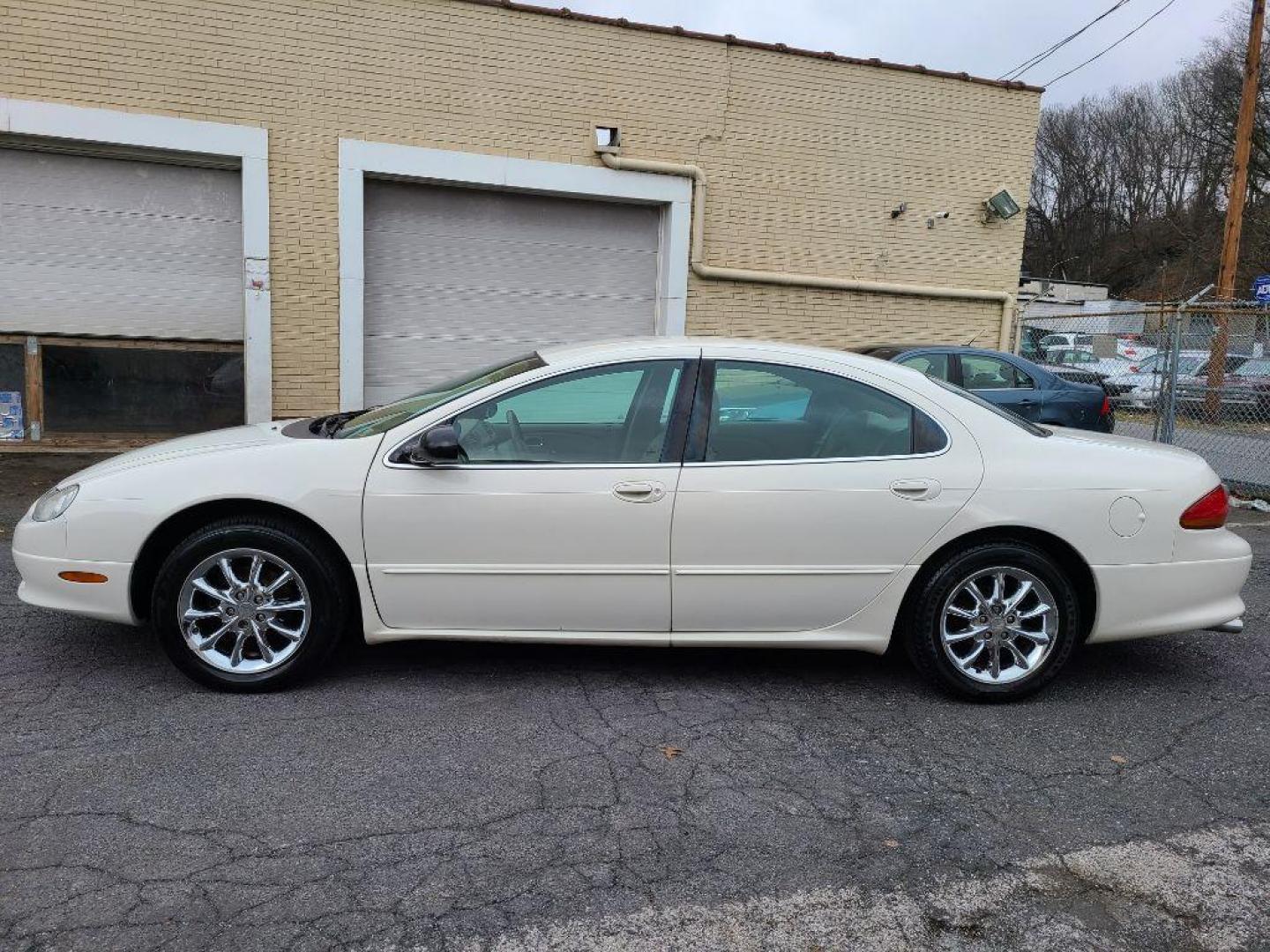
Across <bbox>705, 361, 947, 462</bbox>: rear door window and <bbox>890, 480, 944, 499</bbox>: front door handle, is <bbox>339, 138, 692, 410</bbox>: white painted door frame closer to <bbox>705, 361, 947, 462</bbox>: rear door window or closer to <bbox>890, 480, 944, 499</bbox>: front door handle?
<bbox>705, 361, 947, 462</bbox>: rear door window

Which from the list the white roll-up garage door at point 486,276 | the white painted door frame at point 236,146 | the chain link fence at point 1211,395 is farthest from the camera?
the white roll-up garage door at point 486,276

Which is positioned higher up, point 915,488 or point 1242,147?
point 1242,147

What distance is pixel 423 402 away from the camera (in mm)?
4320

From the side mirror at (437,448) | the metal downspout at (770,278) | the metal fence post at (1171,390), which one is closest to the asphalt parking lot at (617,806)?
the side mirror at (437,448)

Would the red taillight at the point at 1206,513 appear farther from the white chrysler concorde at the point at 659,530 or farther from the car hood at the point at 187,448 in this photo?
the car hood at the point at 187,448

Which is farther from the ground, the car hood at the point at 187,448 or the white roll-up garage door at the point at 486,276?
the white roll-up garage door at the point at 486,276

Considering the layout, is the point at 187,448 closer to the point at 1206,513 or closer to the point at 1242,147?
the point at 1206,513

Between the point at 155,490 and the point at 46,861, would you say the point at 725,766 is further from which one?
the point at 155,490

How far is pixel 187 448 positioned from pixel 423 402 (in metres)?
0.98

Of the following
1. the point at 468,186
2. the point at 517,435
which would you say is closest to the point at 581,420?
the point at 517,435

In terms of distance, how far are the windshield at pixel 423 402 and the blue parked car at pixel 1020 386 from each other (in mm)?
5920

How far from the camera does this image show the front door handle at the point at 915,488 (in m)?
3.99

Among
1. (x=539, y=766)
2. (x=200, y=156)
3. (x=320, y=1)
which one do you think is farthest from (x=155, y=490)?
(x=320, y=1)

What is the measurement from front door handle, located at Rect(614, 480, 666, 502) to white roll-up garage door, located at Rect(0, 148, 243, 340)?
722 centimetres
